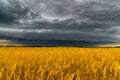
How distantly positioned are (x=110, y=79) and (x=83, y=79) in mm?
353

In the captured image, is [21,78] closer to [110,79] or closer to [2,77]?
[2,77]

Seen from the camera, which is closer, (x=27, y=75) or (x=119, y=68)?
(x=27, y=75)

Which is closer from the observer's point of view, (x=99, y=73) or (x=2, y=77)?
(x=2, y=77)

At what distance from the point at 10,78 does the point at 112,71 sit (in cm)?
163

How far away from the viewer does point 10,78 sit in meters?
2.53

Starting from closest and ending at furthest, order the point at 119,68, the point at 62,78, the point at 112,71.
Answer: the point at 62,78 < the point at 119,68 < the point at 112,71

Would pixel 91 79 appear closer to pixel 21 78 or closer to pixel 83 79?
pixel 83 79

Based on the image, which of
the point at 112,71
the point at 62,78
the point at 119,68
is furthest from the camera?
the point at 112,71

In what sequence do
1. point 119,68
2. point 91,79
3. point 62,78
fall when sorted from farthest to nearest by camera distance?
point 119,68 → point 91,79 → point 62,78

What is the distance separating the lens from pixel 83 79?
266cm

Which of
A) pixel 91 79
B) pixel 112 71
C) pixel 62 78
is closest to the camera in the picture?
pixel 62 78

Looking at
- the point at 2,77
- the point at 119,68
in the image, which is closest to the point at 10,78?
the point at 2,77

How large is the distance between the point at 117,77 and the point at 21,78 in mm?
1249

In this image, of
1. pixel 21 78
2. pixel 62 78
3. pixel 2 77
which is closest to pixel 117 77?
pixel 62 78
